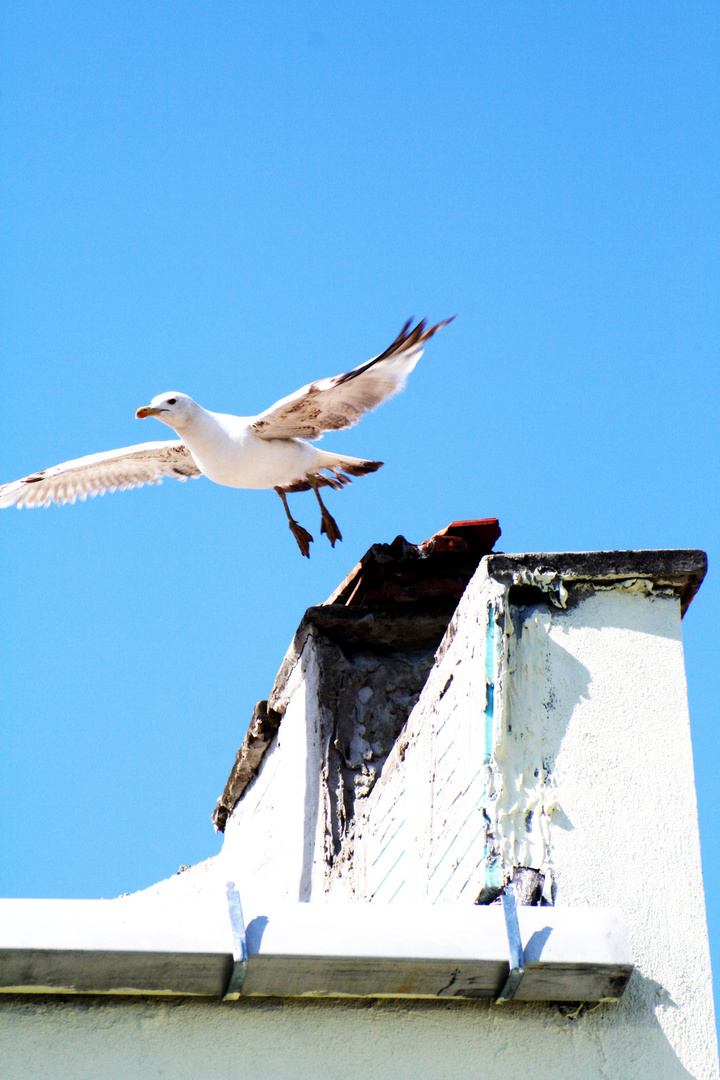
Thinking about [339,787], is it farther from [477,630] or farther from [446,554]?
[477,630]

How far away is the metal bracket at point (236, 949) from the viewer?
2498 millimetres

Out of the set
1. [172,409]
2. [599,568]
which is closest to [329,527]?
[172,409]

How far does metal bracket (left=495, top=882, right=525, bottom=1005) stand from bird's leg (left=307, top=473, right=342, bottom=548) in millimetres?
6048

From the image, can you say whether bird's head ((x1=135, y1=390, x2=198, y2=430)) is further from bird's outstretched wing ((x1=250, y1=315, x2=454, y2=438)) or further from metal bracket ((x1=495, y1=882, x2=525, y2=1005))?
metal bracket ((x1=495, y1=882, x2=525, y2=1005))

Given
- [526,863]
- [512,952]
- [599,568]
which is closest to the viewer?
[512,952]

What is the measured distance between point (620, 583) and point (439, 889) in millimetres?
991

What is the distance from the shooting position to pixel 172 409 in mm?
8078

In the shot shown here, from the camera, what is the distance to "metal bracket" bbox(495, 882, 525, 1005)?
2.61 meters

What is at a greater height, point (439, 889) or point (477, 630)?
point (477, 630)

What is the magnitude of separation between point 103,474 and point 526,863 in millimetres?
6700

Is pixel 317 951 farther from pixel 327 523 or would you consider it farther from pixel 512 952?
pixel 327 523

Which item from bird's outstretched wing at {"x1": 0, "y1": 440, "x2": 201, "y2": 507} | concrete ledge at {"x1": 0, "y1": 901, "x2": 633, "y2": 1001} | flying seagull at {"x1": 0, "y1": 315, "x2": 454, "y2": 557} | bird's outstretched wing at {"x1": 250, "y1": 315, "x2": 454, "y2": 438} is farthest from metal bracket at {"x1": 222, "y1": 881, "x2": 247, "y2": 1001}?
bird's outstretched wing at {"x1": 0, "y1": 440, "x2": 201, "y2": 507}

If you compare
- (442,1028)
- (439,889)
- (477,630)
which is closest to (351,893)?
(439,889)

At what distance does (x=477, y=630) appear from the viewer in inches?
135
